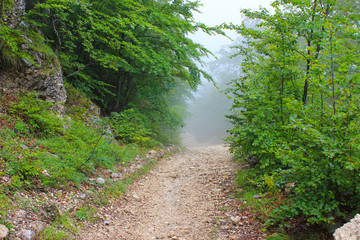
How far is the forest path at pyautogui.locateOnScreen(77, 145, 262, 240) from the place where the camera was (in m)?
3.88

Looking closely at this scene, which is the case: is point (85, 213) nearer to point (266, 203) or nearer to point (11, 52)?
point (266, 203)

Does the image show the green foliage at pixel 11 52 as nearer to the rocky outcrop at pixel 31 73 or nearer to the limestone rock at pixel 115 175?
the rocky outcrop at pixel 31 73

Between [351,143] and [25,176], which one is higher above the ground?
[351,143]

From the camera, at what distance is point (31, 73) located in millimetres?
6102

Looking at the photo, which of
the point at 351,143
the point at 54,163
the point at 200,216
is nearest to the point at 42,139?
the point at 54,163

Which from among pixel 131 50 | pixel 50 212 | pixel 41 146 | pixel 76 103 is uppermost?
pixel 131 50

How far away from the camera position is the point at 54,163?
4.31 meters

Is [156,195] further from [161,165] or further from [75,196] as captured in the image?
[161,165]

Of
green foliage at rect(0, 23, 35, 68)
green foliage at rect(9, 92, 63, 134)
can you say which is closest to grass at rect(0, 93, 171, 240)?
green foliage at rect(9, 92, 63, 134)

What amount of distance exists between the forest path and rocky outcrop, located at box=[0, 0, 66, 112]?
386 cm

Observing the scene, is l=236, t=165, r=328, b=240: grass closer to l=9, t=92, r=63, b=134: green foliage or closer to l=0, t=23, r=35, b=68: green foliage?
l=9, t=92, r=63, b=134: green foliage

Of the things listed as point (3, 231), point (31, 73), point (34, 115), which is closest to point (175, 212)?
point (3, 231)

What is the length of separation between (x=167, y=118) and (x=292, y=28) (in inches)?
309

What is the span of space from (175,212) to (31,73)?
559 centimetres
